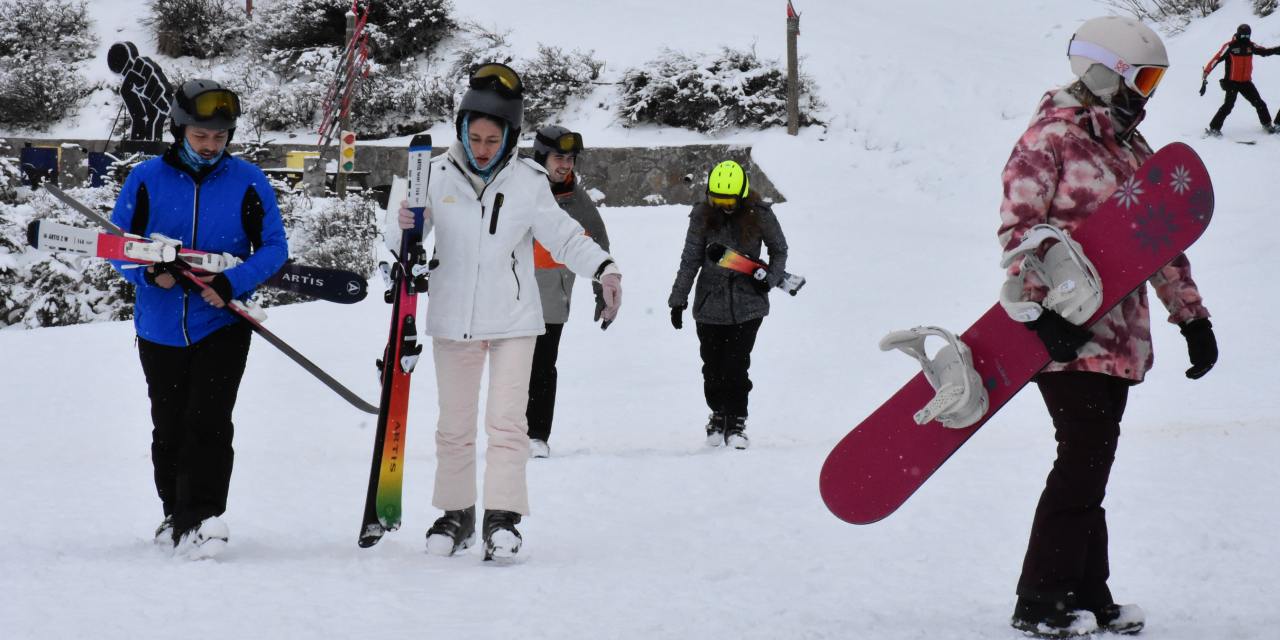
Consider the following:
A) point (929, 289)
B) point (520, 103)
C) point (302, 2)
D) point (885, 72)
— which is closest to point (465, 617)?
point (520, 103)

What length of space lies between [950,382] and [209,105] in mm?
2631

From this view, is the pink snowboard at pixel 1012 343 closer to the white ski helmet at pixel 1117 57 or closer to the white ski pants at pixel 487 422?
the white ski helmet at pixel 1117 57

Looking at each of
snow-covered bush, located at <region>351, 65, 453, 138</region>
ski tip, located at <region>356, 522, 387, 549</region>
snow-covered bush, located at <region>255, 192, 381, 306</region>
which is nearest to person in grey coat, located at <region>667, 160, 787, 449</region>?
ski tip, located at <region>356, 522, 387, 549</region>

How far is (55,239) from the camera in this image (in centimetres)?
427

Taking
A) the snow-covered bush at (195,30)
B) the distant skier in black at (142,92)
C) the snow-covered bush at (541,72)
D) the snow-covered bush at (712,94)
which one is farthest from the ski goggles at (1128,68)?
the snow-covered bush at (195,30)

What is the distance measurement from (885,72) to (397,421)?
16.4m

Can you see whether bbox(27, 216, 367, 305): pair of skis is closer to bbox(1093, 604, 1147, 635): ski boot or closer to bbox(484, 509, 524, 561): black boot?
bbox(484, 509, 524, 561): black boot

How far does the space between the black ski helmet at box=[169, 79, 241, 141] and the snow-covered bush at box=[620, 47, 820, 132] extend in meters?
14.5

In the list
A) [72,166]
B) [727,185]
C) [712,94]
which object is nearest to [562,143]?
[727,185]

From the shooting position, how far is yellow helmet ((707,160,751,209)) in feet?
22.2

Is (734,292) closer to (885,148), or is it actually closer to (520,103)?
(520,103)

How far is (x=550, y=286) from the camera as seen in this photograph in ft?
21.4

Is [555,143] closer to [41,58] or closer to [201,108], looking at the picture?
[201,108]

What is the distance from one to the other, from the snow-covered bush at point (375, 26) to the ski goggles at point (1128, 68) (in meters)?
19.4
